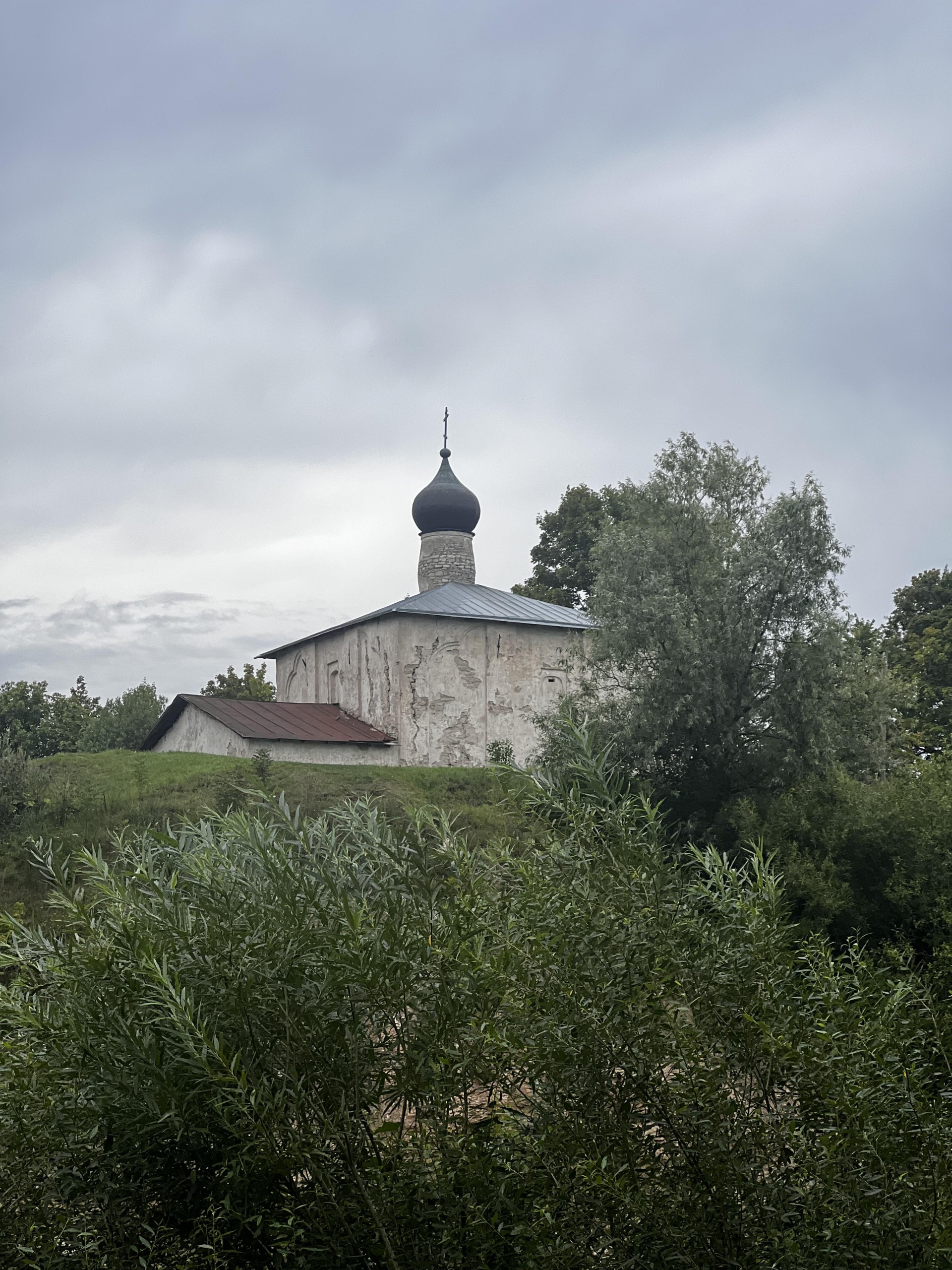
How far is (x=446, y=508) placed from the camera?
33375 millimetres

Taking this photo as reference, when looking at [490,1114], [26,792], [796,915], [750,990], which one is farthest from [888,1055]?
[26,792]

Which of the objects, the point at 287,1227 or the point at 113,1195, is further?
the point at 113,1195

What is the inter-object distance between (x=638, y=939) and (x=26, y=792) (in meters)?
16.3

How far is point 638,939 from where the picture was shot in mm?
3273

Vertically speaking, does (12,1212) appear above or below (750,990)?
below

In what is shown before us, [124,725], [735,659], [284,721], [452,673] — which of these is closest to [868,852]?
[735,659]

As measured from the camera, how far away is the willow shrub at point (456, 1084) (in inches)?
121

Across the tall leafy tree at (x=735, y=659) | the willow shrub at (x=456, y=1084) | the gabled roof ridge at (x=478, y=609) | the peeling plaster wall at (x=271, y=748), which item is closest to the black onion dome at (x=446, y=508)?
the gabled roof ridge at (x=478, y=609)

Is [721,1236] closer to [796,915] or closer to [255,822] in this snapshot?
[255,822]

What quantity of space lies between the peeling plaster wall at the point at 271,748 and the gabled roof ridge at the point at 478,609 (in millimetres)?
3531

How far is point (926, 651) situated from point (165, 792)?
2334 centimetres

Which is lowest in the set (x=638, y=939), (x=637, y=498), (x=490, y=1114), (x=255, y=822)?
(x=490, y=1114)

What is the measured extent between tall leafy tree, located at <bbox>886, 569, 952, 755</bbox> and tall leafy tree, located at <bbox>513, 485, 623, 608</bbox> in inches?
400

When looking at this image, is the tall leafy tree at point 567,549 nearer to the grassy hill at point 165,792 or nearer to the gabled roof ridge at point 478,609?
the gabled roof ridge at point 478,609
